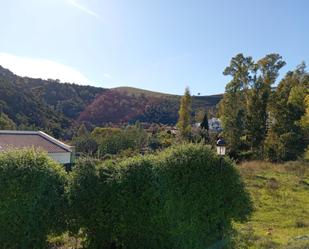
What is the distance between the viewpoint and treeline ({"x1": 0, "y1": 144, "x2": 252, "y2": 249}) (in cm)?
796

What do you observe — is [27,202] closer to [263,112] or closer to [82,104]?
[263,112]

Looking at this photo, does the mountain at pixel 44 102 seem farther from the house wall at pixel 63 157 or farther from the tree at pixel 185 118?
the house wall at pixel 63 157

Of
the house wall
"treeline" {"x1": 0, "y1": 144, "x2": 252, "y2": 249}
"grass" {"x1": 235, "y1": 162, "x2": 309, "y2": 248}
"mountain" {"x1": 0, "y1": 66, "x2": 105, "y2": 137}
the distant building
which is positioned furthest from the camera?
"mountain" {"x1": 0, "y1": 66, "x2": 105, "y2": 137}

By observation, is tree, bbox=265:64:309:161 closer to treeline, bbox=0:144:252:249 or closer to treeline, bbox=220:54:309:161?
treeline, bbox=220:54:309:161

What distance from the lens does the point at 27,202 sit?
7.75 metres

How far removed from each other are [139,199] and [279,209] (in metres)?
6.98

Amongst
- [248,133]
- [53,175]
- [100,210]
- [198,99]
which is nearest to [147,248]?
[100,210]

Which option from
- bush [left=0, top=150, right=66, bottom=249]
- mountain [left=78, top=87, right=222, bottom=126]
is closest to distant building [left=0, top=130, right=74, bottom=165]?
bush [left=0, top=150, right=66, bottom=249]

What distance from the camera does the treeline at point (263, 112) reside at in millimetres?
33781

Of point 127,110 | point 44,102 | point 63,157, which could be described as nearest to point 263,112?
point 63,157

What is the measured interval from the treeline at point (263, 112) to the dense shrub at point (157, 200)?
26.3m

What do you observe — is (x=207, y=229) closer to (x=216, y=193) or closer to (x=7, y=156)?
(x=216, y=193)

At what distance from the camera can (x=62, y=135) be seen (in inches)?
2682

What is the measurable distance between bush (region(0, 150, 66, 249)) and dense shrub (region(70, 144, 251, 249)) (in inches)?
16.3
